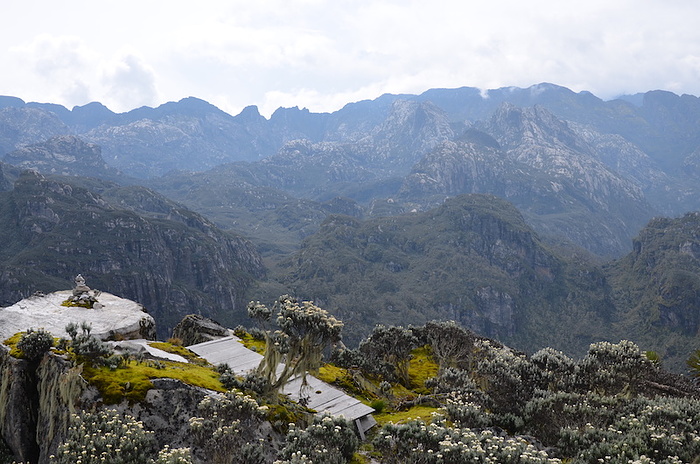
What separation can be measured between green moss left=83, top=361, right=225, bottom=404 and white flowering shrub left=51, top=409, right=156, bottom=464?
6.02 feet

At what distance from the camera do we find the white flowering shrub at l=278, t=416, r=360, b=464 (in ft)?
46.6

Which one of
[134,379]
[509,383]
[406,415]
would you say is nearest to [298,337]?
[134,379]

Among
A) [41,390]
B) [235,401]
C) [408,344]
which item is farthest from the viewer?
[408,344]

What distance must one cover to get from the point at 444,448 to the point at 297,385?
40.9 ft

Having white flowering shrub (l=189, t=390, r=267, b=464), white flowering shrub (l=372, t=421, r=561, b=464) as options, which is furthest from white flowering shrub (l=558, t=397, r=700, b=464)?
white flowering shrub (l=189, t=390, r=267, b=464)

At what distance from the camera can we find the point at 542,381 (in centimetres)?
2375

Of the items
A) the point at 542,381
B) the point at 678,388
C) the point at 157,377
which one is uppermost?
the point at 157,377

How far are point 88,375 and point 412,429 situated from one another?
13.3m

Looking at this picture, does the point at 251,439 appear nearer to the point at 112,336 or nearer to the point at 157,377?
the point at 157,377

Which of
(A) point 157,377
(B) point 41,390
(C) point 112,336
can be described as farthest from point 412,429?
(C) point 112,336

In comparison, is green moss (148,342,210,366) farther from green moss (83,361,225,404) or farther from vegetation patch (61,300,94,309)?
vegetation patch (61,300,94,309)

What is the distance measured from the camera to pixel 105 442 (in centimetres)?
1416

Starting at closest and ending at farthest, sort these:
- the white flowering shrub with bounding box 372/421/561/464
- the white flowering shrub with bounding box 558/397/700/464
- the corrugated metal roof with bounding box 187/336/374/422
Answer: the white flowering shrub with bounding box 372/421/561/464
the white flowering shrub with bounding box 558/397/700/464
the corrugated metal roof with bounding box 187/336/374/422

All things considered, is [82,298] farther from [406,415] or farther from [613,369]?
[613,369]
